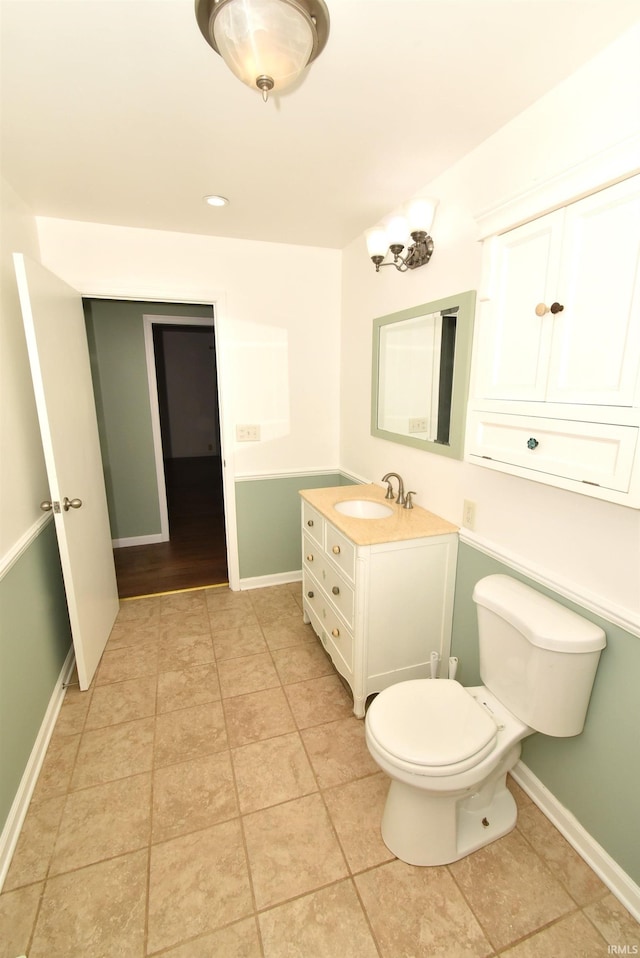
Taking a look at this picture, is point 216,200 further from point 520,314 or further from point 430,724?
point 430,724

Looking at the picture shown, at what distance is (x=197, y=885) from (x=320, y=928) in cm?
38

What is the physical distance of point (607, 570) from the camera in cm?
118

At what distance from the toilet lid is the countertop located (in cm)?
55

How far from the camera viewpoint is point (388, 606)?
1.75 metres

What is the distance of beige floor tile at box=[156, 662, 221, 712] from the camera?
193 centimetres

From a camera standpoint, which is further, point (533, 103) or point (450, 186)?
point (450, 186)

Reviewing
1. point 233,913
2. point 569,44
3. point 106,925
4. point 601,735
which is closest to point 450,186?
point 569,44

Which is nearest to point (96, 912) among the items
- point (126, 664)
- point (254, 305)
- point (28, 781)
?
point (28, 781)

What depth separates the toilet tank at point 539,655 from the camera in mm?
1182

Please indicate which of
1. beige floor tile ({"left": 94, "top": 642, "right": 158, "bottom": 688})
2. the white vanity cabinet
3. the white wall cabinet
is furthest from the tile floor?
the white wall cabinet

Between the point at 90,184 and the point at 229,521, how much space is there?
192cm

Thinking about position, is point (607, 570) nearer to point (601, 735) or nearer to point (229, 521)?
point (601, 735)

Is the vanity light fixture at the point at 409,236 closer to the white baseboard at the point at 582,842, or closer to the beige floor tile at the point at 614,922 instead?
the white baseboard at the point at 582,842

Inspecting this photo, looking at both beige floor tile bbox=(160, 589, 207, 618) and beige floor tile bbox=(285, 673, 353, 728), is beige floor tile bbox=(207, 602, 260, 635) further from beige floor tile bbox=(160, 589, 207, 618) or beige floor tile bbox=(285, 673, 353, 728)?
beige floor tile bbox=(285, 673, 353, 728)
